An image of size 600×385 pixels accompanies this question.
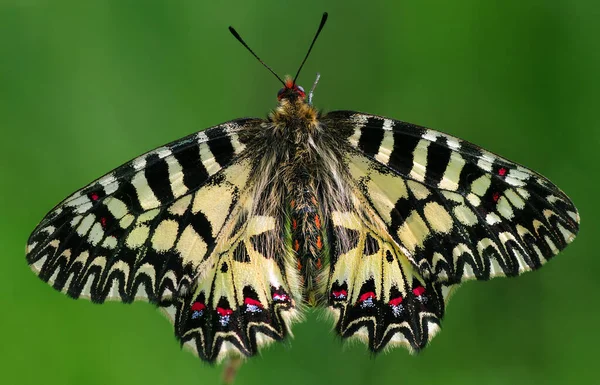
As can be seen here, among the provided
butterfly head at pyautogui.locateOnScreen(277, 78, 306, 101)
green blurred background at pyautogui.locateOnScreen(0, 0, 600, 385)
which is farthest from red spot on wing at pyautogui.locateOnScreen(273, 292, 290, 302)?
green blurred background at pyautogui.locateOnScreen(0, 0, 600, 385)

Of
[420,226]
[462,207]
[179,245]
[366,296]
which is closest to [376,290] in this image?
[366,296]

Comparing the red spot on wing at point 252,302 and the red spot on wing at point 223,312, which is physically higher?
the red spot on wing at point 252,302

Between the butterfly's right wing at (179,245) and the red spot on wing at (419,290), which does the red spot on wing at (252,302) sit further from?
the red spot on wing at (419,290)

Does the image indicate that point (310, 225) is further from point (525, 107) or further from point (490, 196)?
point (525, 107)

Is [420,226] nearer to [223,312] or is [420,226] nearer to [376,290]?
[376,290]

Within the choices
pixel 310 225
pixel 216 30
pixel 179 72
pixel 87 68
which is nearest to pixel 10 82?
pixel 87 68

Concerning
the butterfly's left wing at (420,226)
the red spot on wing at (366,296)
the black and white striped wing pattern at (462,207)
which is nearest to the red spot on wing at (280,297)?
the butterfly's left wing at (420,226)
